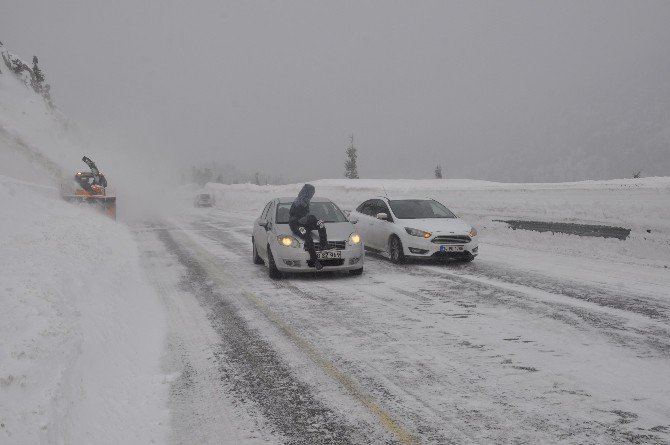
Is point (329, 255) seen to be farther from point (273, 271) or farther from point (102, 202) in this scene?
point (102, 202)

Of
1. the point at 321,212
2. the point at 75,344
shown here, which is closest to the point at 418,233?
the point at 321,212

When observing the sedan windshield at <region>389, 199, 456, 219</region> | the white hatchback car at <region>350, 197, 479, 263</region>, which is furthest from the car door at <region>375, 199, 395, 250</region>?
the sedan windshield at <region>389, 199, 456, 219</region>

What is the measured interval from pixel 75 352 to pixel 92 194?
65.9 feet

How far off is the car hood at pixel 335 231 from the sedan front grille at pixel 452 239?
2.04 meters

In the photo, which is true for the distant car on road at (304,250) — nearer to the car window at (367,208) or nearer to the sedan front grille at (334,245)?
the sedan front grille at (334,245)

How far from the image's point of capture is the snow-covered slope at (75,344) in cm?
324

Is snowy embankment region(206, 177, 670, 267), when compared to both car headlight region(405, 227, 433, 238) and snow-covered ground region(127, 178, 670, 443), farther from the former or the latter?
car headlight region(405, 227, 433, 238)

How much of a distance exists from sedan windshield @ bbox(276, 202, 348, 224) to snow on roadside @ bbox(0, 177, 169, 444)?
3.07 m

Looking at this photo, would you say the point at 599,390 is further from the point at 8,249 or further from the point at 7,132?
the point at 7,132

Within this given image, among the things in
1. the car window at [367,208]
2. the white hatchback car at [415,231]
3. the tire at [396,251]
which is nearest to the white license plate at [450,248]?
the white hatchback car at [415,231]

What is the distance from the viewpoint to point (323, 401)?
12.6ft

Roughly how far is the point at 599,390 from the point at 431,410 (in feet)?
4.77

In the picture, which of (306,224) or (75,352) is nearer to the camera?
(75,352)

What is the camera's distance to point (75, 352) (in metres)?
4.33
